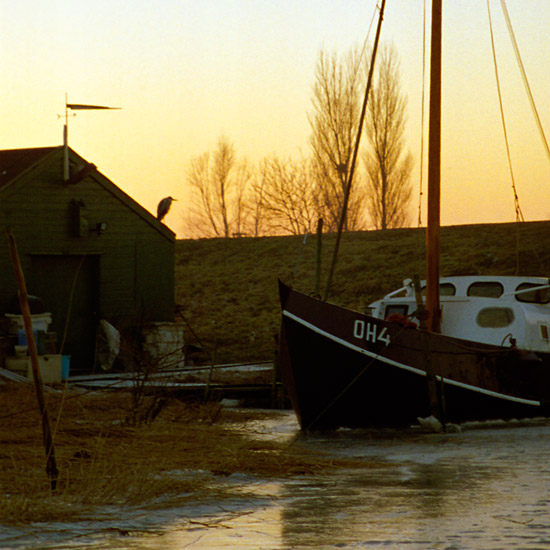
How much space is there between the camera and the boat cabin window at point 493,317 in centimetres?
1967

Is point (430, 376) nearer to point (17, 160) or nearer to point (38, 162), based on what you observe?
point (38, 162)

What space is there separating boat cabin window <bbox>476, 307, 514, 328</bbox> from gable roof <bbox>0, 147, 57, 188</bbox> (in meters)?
11.2

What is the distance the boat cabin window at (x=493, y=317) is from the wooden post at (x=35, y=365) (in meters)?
11.6

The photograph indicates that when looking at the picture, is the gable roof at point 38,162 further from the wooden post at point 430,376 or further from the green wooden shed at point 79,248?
the wooden post at point 430,376

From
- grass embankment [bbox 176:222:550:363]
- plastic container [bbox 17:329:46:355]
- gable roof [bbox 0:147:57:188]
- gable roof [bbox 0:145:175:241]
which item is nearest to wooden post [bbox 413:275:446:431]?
plastic container [bbox 17:329:46:355]

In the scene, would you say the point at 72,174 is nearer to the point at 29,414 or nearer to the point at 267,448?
the point at 29,414

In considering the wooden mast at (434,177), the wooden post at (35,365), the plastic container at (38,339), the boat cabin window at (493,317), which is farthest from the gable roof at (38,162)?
the wooden post at (35,365)

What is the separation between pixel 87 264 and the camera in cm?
2647

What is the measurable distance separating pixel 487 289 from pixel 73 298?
9.95 m

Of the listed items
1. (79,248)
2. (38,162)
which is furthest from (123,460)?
(79,248)

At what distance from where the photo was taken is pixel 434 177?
65.9 feet

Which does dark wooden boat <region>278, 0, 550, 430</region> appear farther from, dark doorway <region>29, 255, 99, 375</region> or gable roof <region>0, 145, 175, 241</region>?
gable roof <region>0, 145, 175, 241</region>

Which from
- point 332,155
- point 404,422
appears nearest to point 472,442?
point 404,422

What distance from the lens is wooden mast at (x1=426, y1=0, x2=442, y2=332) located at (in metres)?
19.4
